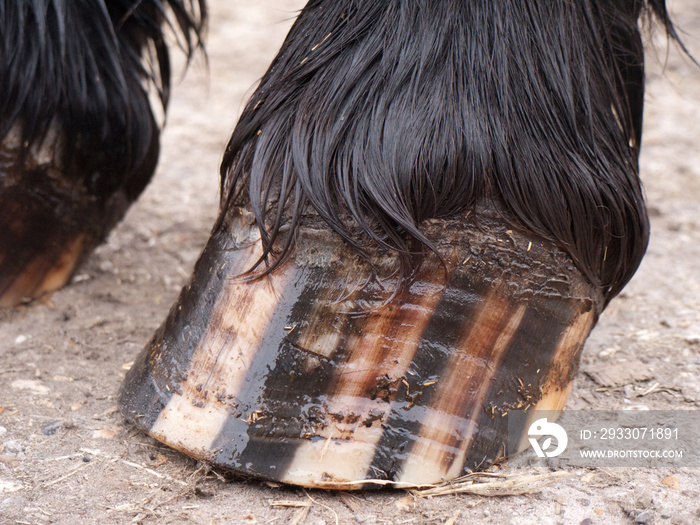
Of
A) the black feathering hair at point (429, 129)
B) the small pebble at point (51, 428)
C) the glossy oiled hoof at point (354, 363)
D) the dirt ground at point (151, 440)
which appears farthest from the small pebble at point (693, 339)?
the small pebble at point (51, 428)

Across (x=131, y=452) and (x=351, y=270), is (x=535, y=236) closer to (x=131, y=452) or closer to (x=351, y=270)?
(x=351, y=270)

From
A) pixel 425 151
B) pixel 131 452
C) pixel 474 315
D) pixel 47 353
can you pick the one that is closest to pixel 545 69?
pixel 425 151

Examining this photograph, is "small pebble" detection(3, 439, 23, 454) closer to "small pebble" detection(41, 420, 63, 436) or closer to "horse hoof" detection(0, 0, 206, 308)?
"small pebble" detection(41, 420, 63, 436)

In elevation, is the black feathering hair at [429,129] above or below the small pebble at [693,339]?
above

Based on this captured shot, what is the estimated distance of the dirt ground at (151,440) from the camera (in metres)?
0.93

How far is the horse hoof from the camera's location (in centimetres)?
131

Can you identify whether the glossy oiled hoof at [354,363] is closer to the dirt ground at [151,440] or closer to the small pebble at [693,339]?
the dirt ground at [151,440]

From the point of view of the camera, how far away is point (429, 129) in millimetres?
959

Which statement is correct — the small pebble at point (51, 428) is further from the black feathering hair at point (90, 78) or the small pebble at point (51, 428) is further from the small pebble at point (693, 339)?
the small pebble at point (693, 339)

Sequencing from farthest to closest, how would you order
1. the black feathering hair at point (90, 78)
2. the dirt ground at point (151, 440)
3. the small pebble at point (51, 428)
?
1. the black feathering hair at point (90, 78)
2. the small pebble at point (51, 428)
3. the dirt ground at point (151, 440)

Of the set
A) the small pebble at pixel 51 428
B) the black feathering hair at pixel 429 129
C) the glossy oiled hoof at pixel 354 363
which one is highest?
the black feathering hair at pixel 429 129

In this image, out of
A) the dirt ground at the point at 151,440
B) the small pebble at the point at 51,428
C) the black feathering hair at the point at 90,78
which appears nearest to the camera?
the dirt ground at the point at 151,440

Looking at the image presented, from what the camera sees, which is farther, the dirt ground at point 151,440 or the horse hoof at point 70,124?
the horse hoof at point 70,124

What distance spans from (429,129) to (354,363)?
0.34 metres
